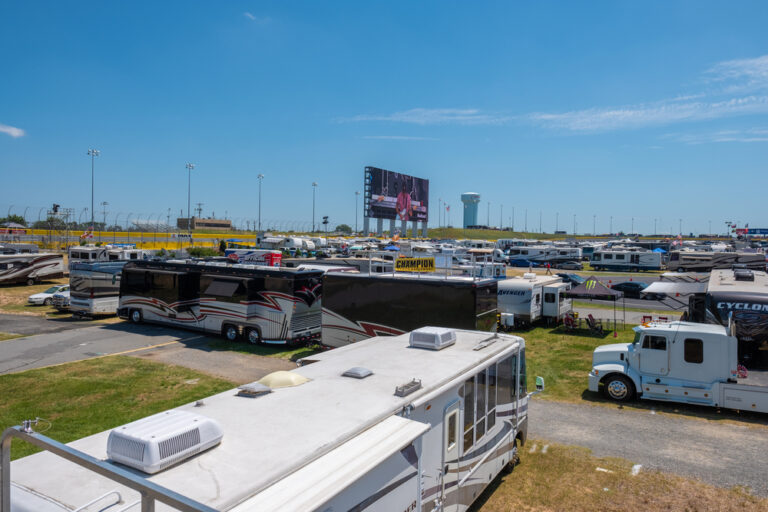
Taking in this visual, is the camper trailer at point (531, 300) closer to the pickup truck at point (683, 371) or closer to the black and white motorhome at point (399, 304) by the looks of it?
the black and white motorhome at point (399, 304)

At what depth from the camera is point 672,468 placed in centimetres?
923

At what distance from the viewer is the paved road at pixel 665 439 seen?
9148 millimetres

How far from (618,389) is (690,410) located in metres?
1.69

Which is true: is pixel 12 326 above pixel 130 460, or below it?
below

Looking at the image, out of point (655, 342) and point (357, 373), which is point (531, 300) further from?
point (357, 373)

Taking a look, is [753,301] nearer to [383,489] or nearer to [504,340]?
[504,340]

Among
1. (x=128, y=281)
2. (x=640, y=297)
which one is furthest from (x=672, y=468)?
(x=640, y=297)

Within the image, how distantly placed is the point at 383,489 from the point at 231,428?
1393 millimetres

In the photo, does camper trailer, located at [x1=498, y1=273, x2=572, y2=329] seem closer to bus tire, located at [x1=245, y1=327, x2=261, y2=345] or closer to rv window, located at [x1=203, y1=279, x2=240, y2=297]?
bus tire, located at [x1=245, y1=327, x2=261, y2=345]

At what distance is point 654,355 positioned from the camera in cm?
1275

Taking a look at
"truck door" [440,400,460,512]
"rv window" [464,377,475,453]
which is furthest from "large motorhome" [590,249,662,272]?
"truck door" [440,400,460,512]

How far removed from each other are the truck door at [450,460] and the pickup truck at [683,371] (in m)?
8.73

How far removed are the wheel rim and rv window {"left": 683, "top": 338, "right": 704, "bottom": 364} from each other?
1.61m

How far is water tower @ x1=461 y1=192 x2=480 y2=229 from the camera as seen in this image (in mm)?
190375
